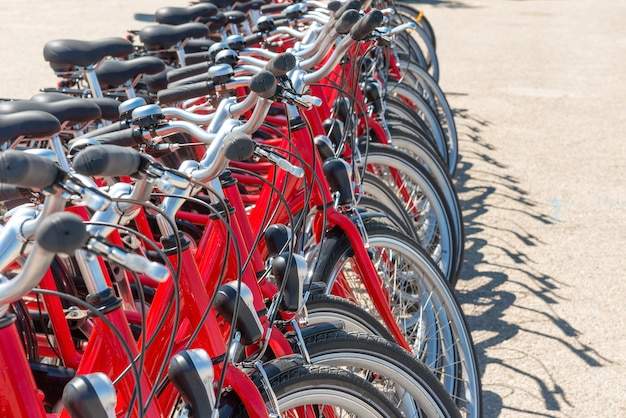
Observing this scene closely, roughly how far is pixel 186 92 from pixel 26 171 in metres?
1.48

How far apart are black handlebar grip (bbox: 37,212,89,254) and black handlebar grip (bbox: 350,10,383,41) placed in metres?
1.89

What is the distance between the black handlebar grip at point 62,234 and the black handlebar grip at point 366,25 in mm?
1894

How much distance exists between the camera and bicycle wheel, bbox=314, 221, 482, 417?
300 cm

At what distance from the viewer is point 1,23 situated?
1202 centimetres

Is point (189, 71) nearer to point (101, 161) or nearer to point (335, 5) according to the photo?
point (335, 5)

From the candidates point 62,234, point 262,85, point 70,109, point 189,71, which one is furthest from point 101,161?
point 189,71

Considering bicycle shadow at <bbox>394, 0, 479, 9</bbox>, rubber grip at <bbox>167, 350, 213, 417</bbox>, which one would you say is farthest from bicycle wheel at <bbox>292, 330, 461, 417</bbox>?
bicycle shadow at <bbox>394, 0, 479, 9</bbox>

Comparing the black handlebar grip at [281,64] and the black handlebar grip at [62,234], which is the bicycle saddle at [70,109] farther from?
the black handlebar grip at [62,234]

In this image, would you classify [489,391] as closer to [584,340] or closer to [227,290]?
[584,340]

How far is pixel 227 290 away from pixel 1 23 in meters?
11.3

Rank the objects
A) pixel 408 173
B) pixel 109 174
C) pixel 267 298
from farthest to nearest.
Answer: pixel 408 173, pixel 267 298, pixel 109 174

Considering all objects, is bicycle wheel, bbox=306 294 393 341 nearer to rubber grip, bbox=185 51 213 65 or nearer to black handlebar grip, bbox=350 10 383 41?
black handlebar grip, bbox=350 10 383 41

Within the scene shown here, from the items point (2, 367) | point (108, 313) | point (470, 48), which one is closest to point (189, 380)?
point (108, 313)

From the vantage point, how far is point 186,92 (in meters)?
2.72
